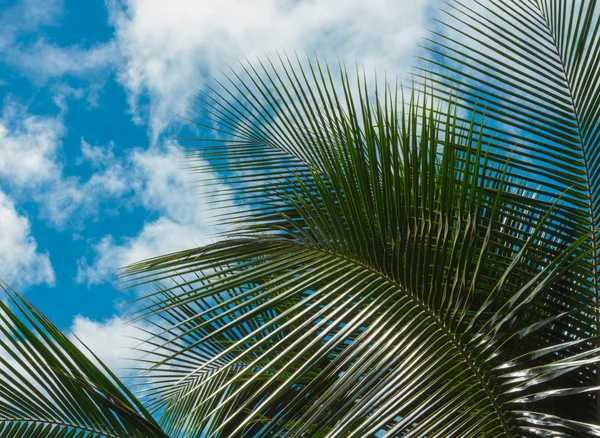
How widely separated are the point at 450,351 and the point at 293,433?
454 mm

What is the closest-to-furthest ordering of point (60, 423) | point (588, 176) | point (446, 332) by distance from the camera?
point (446, 332)
point (60, 423)
point (588, 176)

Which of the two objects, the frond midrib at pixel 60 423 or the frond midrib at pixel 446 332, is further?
the frond midrib at pixel 60 423

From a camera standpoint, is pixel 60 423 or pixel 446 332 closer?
pixel 446 332

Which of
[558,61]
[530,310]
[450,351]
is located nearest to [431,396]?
[450,351]

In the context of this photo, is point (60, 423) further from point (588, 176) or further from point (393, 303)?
point (588, 176)

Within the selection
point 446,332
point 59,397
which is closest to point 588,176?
point 446,332

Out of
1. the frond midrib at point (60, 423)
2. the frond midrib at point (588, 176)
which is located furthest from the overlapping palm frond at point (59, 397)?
the frond midrib at point (588, 176)

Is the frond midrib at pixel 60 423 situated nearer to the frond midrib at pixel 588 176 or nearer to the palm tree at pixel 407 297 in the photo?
the palm tree at pixel 407 297

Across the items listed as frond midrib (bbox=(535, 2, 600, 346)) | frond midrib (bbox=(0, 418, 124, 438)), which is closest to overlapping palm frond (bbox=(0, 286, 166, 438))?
frond midrib (bbox=(0, 418, 124, 438))

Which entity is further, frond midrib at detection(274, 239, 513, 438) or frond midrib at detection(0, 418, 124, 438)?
frond midrib at detection(0, 418, 124, 438)

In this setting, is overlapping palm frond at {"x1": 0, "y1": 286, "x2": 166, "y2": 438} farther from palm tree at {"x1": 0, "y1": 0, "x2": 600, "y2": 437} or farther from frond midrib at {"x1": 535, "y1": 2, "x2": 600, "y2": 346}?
frond midrib at {"x1": 535, "y1": 2, "x2": 600, "y2": 346}

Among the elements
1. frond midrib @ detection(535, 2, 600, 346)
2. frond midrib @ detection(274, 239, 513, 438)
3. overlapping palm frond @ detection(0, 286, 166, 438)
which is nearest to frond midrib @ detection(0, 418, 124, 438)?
overlapping palm frond @ detection(0, 286, 166, 438)

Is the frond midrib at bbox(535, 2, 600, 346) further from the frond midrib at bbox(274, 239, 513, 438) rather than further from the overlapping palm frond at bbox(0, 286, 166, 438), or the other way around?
the overlapping palm frond at bbox(0, 286, 166, 438)

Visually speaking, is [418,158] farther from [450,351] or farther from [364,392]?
[364,392]
